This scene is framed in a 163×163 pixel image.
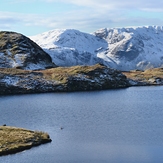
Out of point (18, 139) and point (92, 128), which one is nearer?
point (18, 139)

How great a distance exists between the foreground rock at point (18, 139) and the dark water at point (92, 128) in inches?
68.9

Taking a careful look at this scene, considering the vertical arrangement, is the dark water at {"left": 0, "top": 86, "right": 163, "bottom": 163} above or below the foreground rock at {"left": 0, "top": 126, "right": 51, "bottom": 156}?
below

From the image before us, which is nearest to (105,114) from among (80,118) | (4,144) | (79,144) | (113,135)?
(80,118)

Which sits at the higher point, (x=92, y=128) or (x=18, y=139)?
(x=18, y=139)

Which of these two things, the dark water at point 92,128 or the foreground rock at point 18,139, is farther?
the foreground rock at point 18,139

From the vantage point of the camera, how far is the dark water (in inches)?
2889

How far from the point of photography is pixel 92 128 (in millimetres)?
99438

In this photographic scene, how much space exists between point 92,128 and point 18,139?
22.5 m

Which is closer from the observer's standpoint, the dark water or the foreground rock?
the dark water

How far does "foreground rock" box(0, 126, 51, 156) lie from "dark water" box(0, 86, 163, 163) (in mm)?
1749

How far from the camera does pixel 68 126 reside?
102m

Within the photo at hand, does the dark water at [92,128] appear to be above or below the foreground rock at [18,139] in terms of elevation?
below

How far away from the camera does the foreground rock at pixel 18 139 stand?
3051 inches

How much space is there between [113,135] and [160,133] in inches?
395
